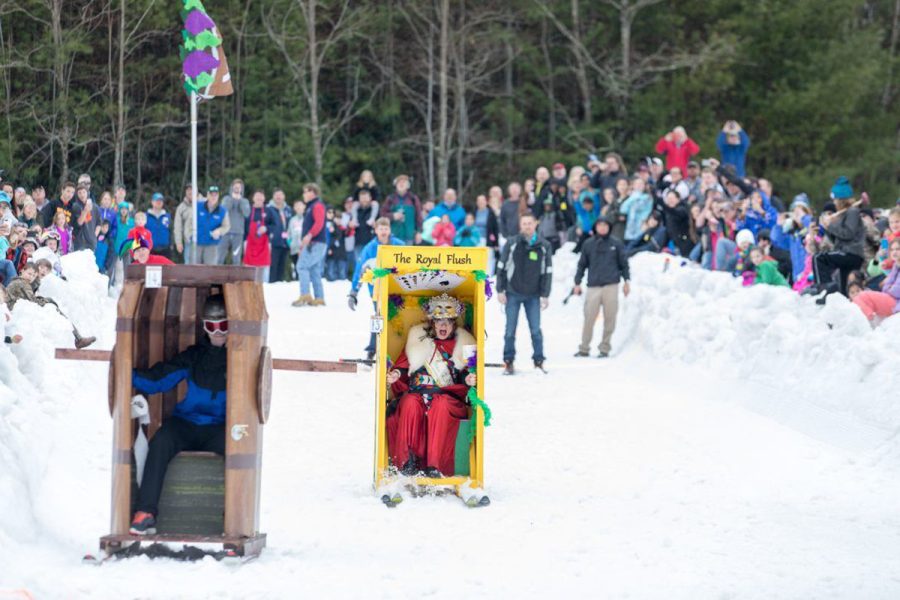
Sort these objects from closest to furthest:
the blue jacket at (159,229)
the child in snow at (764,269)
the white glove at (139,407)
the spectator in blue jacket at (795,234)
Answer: the white glove at (139,407) → the child in snow at (764,269) → the spectator in blue jacket at (795,234) → the blue jacket at (159,229)

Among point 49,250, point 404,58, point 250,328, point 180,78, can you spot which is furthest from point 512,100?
point 250,328

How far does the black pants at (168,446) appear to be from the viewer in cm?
816

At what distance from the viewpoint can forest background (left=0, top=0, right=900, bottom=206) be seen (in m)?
35.2

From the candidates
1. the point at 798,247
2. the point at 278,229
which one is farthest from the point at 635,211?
the point at 278,229

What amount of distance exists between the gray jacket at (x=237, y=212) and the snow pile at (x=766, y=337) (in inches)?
270

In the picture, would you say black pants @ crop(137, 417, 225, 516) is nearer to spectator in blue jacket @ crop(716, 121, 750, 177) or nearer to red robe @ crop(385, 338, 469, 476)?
red robe @ crop(385, 338, 469, 476)

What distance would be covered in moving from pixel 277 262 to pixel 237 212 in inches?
82.0

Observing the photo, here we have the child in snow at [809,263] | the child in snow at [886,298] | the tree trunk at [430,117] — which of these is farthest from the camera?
the tree trunk at [430,117]

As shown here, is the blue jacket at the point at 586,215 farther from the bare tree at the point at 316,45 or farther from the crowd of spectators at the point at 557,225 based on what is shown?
the bare tree at the point at 316,45

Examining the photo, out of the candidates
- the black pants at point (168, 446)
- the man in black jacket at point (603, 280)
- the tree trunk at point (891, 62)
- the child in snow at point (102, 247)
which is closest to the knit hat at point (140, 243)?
the child in snow at point (102, 247)

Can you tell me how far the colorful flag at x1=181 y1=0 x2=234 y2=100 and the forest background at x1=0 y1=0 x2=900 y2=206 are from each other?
30.9ft

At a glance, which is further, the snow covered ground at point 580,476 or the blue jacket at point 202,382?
the blue jacket at point 202,382

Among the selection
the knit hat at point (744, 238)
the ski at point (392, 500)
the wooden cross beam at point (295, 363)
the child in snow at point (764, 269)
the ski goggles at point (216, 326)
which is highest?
the knit hat at point (744, 238)

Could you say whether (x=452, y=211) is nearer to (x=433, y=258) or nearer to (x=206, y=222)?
(x=206, y=222)
